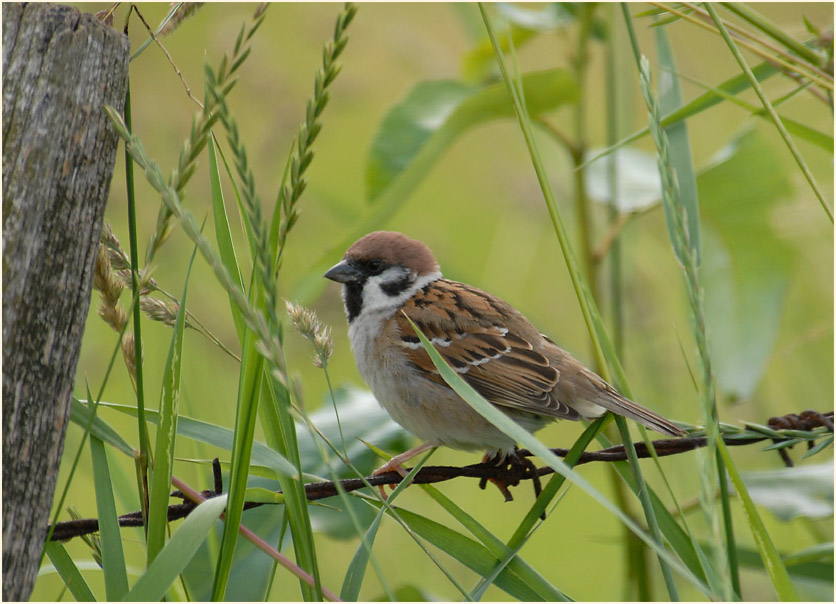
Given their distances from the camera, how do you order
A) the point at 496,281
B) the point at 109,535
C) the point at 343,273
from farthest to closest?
the point at 496,281, the point at 343,273, the point at 109,535

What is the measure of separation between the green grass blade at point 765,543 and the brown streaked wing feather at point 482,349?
999 millimetres

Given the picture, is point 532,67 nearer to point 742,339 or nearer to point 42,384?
point 742,339

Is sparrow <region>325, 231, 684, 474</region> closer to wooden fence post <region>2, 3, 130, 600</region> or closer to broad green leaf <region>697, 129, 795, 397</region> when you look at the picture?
broad green leaf <region>697, 129, 795, 397</region>

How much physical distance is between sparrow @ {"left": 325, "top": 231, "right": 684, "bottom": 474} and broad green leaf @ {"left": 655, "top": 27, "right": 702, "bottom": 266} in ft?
2.06

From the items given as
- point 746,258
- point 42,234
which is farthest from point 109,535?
point 746,258

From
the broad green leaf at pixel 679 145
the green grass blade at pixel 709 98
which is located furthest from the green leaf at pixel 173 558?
the green grass blade at pixel 709 98

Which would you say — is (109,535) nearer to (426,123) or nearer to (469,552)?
(469,552)

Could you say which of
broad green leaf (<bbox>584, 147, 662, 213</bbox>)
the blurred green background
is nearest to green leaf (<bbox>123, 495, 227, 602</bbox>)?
the blurred green background

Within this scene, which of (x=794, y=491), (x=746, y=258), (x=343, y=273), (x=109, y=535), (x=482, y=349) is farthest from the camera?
(x=746, y=258)

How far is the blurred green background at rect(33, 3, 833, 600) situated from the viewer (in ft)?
10.6

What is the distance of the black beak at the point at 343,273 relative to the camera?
293 centimetres

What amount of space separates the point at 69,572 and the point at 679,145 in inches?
67.9

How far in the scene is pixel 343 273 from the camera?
2967 millimetres

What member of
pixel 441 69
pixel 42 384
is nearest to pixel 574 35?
pixel 441 69
